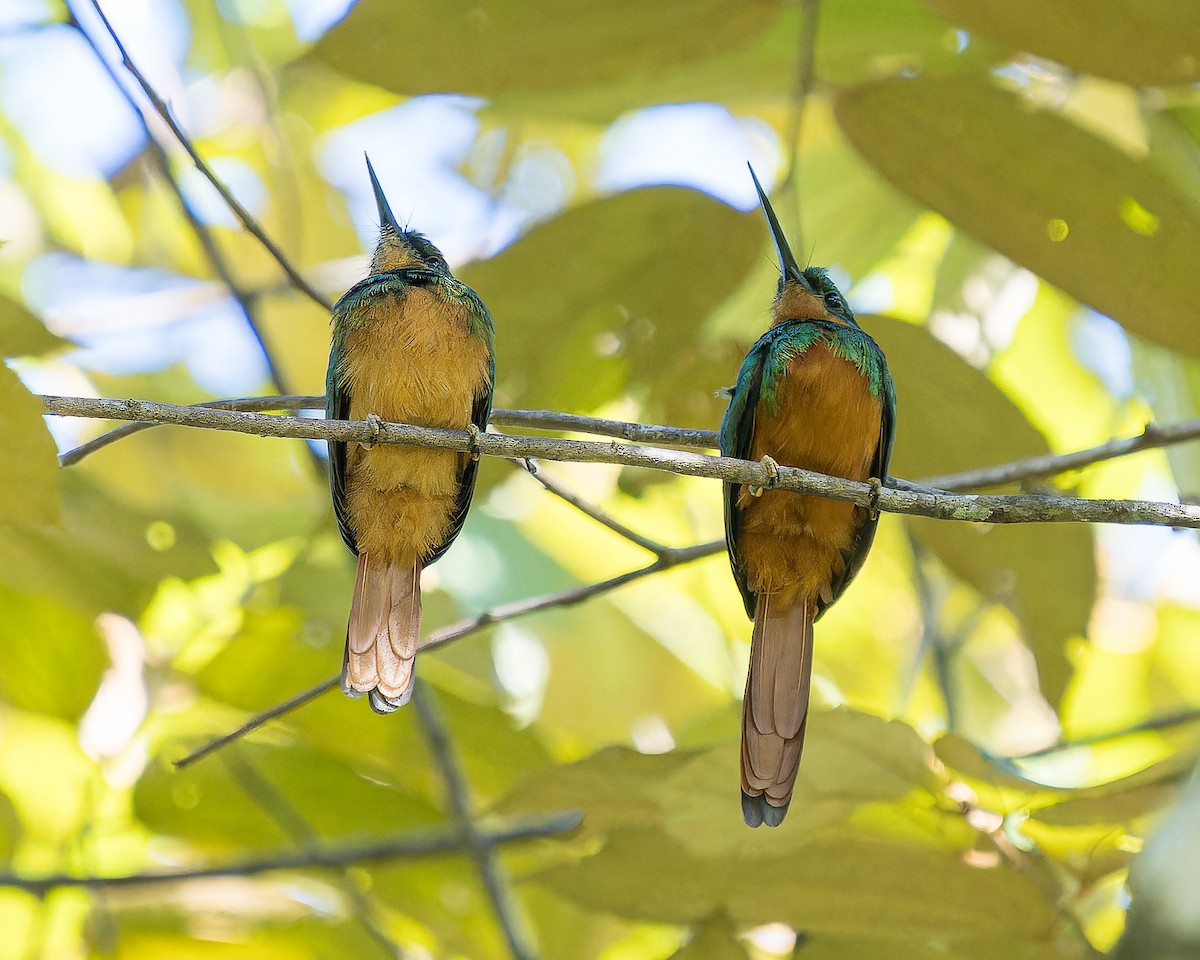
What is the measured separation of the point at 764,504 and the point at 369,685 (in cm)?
97

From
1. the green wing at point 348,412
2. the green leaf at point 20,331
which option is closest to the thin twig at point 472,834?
the green wing at point 348,412

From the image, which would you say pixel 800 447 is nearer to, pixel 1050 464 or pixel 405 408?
pixel 1050 464

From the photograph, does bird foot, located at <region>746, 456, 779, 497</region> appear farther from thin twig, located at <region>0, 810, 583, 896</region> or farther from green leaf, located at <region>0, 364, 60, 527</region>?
green leaf, located at <region>0, 364, 60, 527</region>

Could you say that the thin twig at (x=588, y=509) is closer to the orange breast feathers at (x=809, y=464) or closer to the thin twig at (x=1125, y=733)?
the orange breast feathers at (x=809, y=464)

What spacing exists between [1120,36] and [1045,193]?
0.26 metres

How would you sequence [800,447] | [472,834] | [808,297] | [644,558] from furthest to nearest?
1. [644,558]
2. [808,297]
3. [800,447]
4. [472,834]

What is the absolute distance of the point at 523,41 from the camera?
7.06ft

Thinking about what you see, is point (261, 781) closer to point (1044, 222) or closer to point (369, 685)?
point (369, 685)

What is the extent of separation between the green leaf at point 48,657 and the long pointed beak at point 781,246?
5.09ft

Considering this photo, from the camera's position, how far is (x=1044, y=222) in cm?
208

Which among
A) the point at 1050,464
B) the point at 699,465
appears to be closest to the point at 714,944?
the point at 699,465

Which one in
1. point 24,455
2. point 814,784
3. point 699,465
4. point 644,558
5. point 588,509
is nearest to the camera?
point 24,455

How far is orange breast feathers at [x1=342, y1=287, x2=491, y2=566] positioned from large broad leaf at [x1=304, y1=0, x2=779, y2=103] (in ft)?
2.16

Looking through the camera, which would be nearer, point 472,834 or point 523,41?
point 523,41
